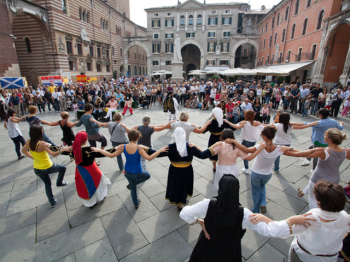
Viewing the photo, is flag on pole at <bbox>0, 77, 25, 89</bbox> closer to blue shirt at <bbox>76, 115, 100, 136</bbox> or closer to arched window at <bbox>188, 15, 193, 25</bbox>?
blue shirt at <bbox>76, 115, 100, 136</bbox>

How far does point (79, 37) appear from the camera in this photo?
A: 86.5 ft

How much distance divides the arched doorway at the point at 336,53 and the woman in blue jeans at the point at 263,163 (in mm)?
21597

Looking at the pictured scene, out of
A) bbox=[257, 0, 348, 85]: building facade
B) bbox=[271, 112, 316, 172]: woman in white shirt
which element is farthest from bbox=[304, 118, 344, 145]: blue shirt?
bbox=[257, 0, 348, 85]: building facade

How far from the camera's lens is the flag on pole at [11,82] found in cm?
1228

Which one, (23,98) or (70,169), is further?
(23,98)

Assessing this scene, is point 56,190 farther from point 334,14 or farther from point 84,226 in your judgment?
point 334,14

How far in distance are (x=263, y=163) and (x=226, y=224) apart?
1823 millimetres

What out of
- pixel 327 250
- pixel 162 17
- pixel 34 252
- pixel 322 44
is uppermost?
pixel 162 17

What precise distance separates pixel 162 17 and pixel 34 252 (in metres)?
43.8

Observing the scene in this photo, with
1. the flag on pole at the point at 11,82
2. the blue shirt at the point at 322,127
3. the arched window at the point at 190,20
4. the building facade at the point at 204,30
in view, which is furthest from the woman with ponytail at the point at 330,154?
the arched window at the point at 190,20

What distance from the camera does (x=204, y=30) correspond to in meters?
37.7

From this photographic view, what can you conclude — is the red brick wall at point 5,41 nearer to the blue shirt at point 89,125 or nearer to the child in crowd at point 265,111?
Result: the blue shirt at point 89,125

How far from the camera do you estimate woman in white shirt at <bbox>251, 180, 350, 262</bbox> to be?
1608 millimetres

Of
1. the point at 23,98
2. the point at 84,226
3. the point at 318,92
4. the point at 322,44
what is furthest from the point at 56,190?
the point at 322,44
